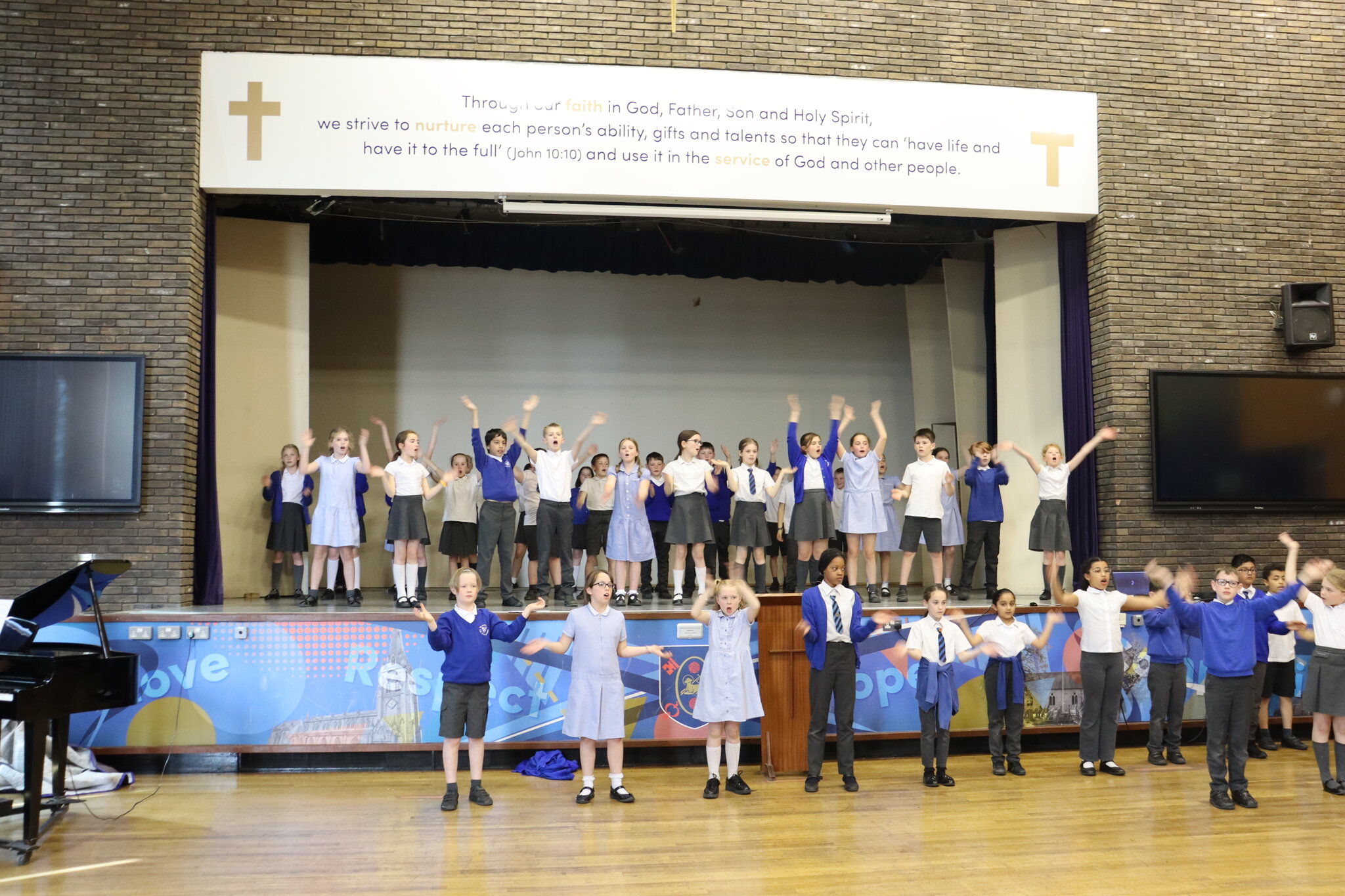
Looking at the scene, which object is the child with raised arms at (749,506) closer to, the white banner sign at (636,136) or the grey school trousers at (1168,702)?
the white banner sign at (636,136)

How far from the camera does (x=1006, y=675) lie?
23.8 feet

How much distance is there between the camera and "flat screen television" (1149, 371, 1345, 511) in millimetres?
8875

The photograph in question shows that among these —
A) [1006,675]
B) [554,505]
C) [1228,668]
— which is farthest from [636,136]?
[1228,668]

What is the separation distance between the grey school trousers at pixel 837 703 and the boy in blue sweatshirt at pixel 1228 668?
2.00 metres

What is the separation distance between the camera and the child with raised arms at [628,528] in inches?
340

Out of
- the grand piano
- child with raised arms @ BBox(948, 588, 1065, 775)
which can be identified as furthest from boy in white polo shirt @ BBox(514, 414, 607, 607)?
the grand piano

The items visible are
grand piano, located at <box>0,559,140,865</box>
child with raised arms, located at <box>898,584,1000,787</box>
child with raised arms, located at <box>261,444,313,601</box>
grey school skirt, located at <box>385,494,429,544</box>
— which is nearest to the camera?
grand piano, located at <box>0,559,140,865</box>

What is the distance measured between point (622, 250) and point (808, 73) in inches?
152

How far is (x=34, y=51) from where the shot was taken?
8.09m

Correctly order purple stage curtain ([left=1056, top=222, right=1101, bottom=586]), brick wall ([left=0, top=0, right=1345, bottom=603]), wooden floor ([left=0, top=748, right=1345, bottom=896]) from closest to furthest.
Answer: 1. wooden floor ([left=0, top=748, right=1345, bottom=896])
2. brick wall ([left=0, top=0, right=1345, bottom=603])
3. purple stage curtain ([left=1056, top=222, right=1101, bottom=586])

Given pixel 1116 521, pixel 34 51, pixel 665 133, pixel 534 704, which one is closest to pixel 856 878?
pixel 534 704

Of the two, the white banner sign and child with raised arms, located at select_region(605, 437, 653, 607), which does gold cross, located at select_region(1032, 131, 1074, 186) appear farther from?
child with raised arms, located at select_region(605, 437, 653, 607)

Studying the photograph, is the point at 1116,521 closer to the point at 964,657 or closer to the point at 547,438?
the point at 964,657

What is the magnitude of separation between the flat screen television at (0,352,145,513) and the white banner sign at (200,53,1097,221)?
1.80m
